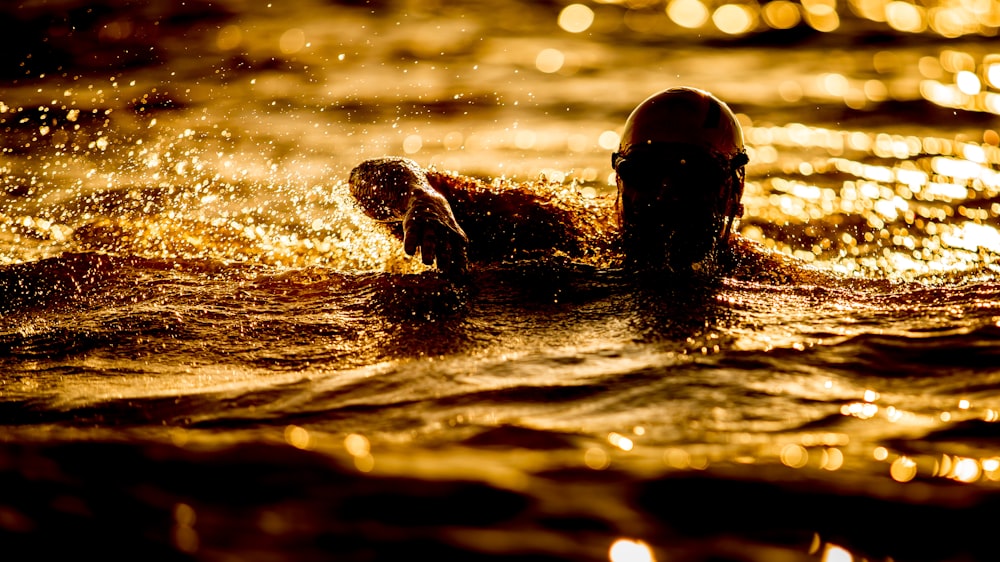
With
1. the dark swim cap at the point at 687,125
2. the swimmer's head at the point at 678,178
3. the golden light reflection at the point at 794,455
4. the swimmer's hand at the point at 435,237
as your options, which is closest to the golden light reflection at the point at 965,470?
the golden light reflection at the point at 794,455

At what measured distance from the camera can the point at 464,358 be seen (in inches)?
184

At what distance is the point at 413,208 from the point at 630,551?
321cm

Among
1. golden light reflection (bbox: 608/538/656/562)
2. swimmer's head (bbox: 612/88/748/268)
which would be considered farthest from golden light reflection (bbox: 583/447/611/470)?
swimmer's head (bbox: 612/88/748/268)

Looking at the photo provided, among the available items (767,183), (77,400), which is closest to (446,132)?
(767,183)

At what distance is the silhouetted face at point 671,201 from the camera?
6328 millimetres

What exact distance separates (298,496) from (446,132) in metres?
10.8

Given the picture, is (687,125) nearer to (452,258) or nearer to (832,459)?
(452,258)

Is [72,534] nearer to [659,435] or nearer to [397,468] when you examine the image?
[397,468]

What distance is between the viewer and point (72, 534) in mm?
2406

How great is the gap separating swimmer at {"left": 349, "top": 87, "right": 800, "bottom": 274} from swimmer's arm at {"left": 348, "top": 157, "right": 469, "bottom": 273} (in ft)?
0.04

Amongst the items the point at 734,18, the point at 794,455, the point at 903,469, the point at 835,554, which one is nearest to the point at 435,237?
the point at 794,455

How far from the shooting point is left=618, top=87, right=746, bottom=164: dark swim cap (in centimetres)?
657

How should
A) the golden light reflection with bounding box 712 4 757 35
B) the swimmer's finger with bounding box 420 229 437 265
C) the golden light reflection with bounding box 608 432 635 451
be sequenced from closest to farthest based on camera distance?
1. the golden light reflection with bounding box 608 432 635 451
2. the swimmer's finger with bounding box 420 229 437 265
3. the golden light reflection with bounding box 712 4 757 35

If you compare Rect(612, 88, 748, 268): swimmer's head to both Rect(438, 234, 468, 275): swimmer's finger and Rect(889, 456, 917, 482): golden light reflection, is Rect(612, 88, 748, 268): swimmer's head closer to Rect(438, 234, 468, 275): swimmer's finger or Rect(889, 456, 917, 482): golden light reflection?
Rect(438, 234, 468, 275): swimmer's finger
